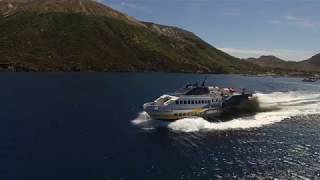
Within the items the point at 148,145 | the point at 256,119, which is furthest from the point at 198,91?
the point at 148,145

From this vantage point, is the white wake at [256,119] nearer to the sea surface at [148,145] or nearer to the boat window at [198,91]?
the sea surface at [148,145]

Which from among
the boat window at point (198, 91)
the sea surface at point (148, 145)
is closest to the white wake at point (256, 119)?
the sea surface at point (148, 145)

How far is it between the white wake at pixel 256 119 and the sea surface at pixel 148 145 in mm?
216

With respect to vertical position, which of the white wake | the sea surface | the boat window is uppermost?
the boat window

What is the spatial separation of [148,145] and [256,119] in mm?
37090

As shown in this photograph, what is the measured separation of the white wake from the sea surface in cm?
22

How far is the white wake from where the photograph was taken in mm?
87312

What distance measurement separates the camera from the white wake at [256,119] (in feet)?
286

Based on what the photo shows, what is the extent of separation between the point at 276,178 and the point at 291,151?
1651 centimetres

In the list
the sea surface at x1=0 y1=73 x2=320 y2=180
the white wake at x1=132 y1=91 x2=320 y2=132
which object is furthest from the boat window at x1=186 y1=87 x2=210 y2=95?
the sea surface at x1=0 y1=73 x2=320 y2=180

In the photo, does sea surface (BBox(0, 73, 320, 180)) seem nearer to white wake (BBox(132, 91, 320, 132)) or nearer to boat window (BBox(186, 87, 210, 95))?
white wake (BBox(132, 91, 320, 132))

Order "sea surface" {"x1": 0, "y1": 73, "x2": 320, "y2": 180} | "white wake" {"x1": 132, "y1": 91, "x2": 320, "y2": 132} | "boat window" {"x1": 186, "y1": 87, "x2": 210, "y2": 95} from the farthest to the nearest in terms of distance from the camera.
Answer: "boat window" {"x1": 186, "y1": 87, "x2": 210, "y2": 95} < "white wake" {"x1": 132, "y1": 91, "x2": 320, "y2": 132} < "sea surface" {"x1": 0, "y1": 73, "x2": 320, "y2": 180}

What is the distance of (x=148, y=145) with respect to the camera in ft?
239

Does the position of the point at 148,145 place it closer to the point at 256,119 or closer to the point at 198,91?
the point at 198,91
